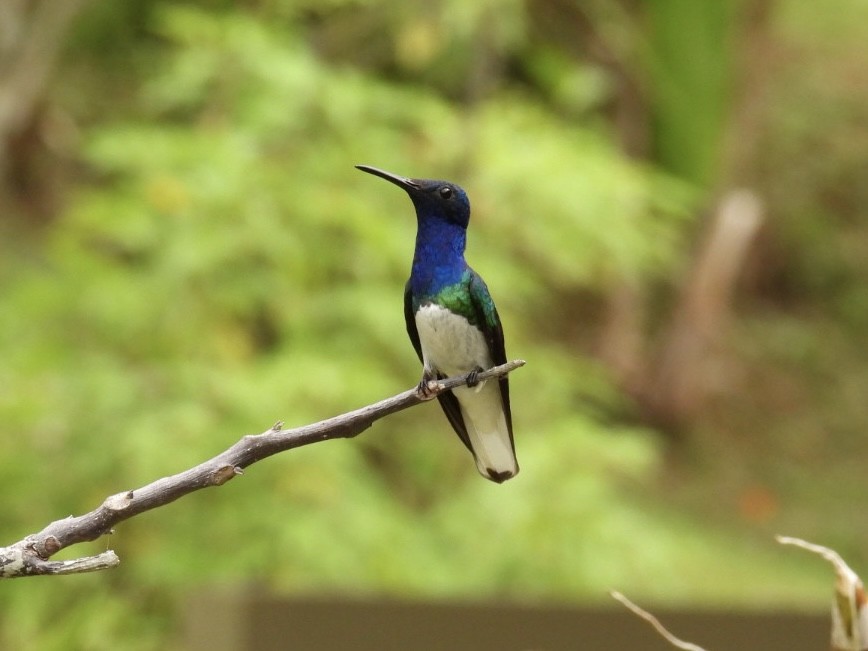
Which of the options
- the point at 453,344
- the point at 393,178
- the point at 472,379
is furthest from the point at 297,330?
the point at 393,178

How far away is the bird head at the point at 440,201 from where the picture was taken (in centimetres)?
63

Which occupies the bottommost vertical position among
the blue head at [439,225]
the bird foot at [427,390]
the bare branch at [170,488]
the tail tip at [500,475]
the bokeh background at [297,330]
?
the bare branch at [170,488]

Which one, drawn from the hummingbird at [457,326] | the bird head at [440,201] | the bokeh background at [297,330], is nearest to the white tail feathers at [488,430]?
the hummingbird at [457,326]

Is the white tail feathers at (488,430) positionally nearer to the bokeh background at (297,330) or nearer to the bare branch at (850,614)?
the bare branch at (850,614)

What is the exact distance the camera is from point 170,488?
0.57 metres

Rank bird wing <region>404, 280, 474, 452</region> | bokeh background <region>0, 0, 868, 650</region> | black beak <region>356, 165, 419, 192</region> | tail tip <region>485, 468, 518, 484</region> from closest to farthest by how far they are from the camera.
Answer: black beak <region>356, 165, 419, 192</region> → tail tip <region>485, 468, 518, 484</region> → bird wing <region>404, 280, 474, 452</region> → bokeh background <region>0, 0, 868, 650</region>

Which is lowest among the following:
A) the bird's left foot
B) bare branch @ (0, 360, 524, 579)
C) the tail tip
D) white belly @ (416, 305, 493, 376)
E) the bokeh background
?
bare branch @ (0, 360, 524, 579)

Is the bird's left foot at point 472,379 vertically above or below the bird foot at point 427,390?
above

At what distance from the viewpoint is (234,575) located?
3.82 meters

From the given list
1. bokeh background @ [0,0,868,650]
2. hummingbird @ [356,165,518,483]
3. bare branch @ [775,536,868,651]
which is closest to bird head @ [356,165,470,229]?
hummingbird @ [356,165,518,483]

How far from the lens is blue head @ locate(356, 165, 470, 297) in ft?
2.08

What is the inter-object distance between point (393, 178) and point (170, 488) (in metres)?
0.18

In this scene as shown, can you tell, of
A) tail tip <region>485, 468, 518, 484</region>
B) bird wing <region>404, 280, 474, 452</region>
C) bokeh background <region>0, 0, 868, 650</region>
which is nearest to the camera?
tail tip <region>485, 468, 518, 484</region>

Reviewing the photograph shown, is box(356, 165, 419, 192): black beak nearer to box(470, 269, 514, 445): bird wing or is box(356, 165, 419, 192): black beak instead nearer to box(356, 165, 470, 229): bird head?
box(356, 165, 470, 229): bird head
